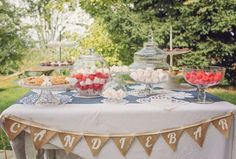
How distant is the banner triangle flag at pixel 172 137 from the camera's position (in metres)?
1.69

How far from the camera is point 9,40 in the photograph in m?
6.15

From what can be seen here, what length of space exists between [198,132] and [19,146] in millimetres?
900

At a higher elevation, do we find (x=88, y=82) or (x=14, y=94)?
(x=88, y=82)

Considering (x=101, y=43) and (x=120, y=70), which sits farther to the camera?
(x=101, y=43)

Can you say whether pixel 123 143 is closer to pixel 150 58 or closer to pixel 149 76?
pixel 149 76

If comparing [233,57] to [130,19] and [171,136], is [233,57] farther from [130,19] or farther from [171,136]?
[171,136]

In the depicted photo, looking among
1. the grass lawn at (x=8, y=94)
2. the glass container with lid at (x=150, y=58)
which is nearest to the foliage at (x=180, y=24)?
the grass lawn at (x=8, y=94)

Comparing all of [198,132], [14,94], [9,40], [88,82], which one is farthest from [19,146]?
[9,40]

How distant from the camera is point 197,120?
1.71 meters

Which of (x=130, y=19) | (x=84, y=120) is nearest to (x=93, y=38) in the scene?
(x=130, y=19)

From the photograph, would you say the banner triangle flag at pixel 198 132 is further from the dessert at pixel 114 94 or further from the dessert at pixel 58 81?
the dessert at pixel 58 81

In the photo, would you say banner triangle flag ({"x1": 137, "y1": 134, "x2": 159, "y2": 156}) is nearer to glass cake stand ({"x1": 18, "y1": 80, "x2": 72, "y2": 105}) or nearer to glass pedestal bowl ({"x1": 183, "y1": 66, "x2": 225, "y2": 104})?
glass pedestal bowl ({"x1": 183, "y1": 66, "x2": 225, "y2": 104})

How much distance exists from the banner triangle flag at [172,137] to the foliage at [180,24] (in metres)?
3.65

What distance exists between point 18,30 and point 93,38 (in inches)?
63.7
